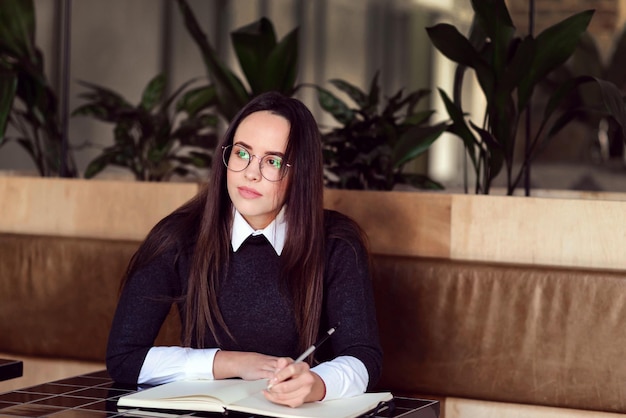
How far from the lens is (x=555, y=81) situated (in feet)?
11.3

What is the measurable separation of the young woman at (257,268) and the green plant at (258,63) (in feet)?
1.96

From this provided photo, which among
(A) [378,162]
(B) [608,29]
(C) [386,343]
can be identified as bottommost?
(C) [386,343]

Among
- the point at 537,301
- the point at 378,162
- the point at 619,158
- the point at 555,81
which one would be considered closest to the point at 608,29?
the point at 619,158

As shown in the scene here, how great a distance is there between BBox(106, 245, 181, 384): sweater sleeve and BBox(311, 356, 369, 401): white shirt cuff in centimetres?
32

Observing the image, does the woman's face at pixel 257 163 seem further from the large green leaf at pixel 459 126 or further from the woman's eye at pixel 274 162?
the large green leaf at pixel 459 126

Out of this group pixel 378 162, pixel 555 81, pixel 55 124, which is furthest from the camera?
pixel 555 81

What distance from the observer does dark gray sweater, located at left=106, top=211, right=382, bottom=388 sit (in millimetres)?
1688

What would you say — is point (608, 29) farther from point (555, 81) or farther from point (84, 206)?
point (84, 206)

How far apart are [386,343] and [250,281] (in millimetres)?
413

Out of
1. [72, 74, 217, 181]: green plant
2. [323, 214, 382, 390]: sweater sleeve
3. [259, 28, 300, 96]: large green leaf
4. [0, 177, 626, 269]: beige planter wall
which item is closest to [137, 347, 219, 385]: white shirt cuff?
[323, 214, 382, 390]: sweater sleeve

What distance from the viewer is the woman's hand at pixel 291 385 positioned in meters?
1.35

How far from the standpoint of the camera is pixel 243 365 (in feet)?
5.15

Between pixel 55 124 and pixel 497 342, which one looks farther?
pixel 55 124

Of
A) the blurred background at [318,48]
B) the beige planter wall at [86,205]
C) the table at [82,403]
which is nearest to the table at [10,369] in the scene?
the table at [82,403]
